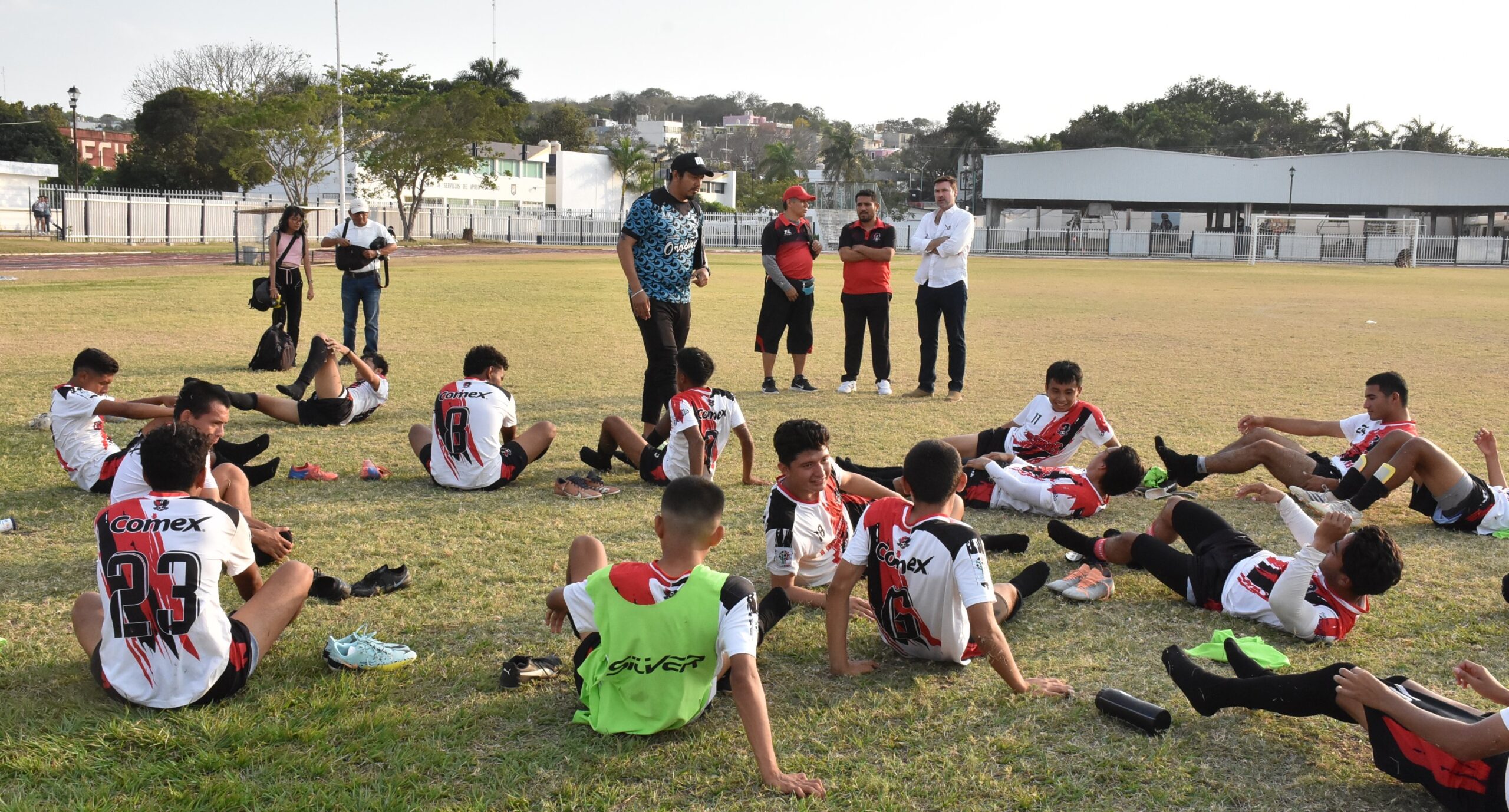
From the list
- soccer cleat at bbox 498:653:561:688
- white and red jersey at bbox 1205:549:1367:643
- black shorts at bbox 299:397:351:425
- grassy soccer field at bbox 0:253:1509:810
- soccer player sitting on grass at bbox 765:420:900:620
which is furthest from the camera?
black shorts at bbox 299:397:351:425

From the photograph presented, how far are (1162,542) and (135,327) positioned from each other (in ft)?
45.7

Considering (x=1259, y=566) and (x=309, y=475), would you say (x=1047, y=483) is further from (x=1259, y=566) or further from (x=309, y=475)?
(x=309, y=475)

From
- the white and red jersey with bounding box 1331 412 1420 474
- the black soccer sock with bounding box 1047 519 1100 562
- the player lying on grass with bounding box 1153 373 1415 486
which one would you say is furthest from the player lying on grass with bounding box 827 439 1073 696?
the white and red jersey with bounding box 1331 412 1420 474

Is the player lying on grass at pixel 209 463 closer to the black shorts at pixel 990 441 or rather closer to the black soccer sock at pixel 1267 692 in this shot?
the black soccer sock at pixel 1267 692

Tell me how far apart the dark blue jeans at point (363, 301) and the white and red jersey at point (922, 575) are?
8.85 m

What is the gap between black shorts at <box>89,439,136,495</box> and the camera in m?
6.41

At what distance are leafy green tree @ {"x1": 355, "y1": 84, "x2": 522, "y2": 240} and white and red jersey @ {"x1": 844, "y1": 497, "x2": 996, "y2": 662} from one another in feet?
159

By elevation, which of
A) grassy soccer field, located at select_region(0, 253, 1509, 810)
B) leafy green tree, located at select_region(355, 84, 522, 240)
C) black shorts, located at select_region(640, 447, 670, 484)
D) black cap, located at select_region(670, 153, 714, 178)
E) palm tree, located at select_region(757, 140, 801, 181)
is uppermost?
palm tree, located at select_region(757, 140, 801, 181)

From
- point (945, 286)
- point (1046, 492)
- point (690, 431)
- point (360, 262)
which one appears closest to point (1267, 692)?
point (1046, 492)

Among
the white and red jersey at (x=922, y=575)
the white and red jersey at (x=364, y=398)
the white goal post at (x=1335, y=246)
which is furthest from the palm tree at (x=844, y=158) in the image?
the white and red jersey at (x=922, y=575)

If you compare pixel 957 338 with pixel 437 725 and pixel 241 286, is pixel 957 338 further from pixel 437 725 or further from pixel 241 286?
pixel 241 286

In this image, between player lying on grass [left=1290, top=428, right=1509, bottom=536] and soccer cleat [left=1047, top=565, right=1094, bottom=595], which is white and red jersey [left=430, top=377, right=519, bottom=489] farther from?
player lying on grass [left=1290, top=428, right=1509, bottom=536]

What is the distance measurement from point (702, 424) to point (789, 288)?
4.48 metres

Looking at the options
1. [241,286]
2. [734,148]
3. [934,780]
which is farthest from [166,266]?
[734,148]
